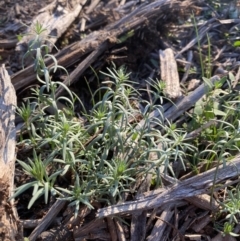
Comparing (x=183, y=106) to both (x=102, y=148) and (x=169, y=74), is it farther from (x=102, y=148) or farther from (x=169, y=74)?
(x=102, y=148)

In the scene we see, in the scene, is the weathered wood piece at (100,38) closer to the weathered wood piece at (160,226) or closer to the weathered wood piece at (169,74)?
the weathered wood piece at (169,74)

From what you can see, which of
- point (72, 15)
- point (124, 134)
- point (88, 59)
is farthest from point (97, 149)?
point (72, 15)

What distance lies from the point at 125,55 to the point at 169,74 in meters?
0.34

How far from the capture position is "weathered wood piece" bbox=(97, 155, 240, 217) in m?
2.33

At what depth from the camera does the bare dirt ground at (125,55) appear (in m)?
2.35

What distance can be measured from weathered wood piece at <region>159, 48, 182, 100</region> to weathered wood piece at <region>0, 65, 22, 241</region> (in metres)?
0.96

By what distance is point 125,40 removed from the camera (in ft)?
10.5

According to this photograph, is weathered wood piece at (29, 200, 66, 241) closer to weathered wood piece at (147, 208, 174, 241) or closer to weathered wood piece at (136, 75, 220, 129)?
weathered wood piece at (147, 208, 174, 241)

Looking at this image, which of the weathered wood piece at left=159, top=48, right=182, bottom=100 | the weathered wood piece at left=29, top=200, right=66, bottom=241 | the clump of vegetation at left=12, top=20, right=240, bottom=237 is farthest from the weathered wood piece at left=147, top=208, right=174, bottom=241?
the weathered wood piece at left=159, top=48, right=182, bottom=100

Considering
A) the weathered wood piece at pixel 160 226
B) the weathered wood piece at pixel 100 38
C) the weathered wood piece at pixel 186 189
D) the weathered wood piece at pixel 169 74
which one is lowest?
the weathered wood piece at pixel 160 226

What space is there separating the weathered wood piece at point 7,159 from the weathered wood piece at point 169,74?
959mm

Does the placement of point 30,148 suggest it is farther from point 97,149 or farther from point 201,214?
point 201,214

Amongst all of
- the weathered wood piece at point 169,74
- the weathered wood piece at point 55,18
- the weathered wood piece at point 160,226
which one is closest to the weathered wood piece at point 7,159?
the weathered wood piece at point 55,18

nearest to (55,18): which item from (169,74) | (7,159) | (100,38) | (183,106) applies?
(100,38)
